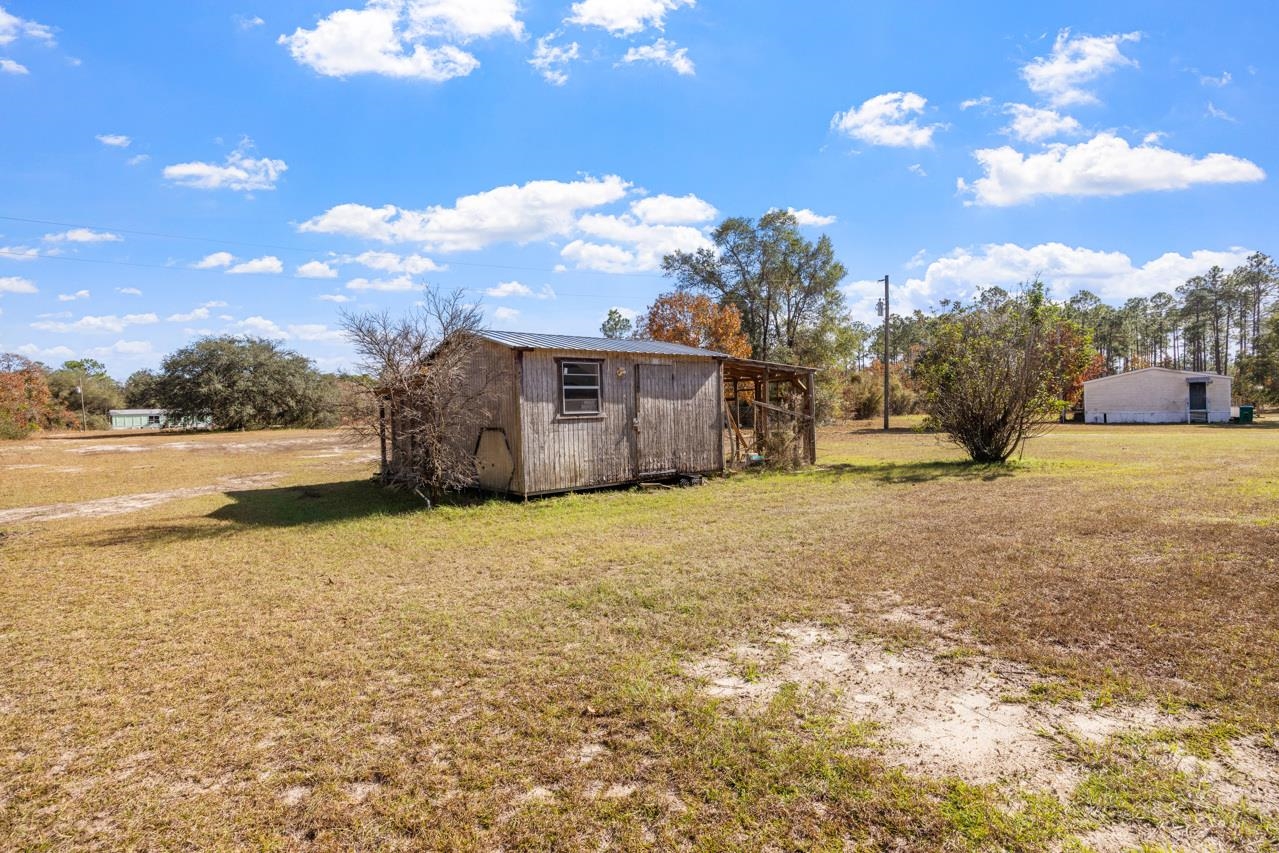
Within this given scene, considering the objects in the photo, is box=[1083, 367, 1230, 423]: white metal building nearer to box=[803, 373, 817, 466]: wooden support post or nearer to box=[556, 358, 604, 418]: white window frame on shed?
box=[803, 373, 817, 466]: wooden support post

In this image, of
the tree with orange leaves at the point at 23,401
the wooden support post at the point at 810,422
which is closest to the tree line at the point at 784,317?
the wooden support post at the point at 810,422

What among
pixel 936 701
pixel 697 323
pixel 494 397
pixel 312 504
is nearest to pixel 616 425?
pixel 494 397

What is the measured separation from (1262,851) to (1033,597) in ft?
10.3

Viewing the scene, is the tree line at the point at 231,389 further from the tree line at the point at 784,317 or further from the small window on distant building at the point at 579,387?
the small window on distant building at the point at 579,387

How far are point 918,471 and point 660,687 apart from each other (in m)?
12.0

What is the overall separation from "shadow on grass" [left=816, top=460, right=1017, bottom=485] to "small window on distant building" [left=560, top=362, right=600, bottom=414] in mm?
5462

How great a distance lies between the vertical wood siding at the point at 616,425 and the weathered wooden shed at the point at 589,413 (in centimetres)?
2

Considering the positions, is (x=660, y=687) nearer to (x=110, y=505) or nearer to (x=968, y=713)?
(x=968, y=713)

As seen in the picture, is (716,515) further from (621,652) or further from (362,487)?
(362,487)

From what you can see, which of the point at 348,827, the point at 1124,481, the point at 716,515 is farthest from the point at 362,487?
the point at 1124,481

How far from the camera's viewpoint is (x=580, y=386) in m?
12.1

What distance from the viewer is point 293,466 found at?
19312 millimetres

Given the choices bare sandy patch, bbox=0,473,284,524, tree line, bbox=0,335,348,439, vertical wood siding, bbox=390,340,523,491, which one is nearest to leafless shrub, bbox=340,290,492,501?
vertical wood siding, bbox=390,340,523,491

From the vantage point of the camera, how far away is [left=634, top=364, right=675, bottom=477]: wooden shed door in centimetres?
1290
